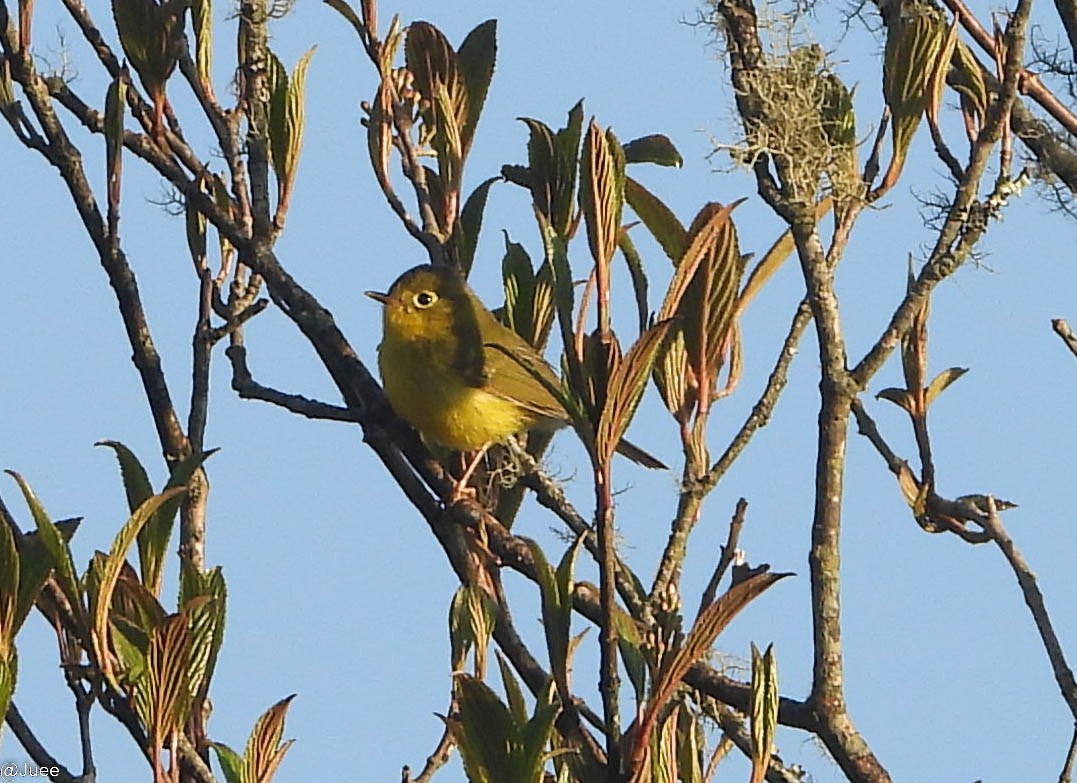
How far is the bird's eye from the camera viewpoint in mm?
6438

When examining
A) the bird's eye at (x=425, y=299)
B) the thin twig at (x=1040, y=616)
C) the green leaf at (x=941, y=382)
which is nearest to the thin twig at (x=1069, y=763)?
the thin twig at (x=1040, y=616)

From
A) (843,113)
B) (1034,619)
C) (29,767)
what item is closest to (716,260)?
(843,113)

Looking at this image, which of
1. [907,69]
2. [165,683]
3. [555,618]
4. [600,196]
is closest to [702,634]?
[555,618]

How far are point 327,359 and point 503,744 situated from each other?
154 centimetres

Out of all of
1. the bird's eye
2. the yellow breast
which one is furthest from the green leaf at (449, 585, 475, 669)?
the bird's eye

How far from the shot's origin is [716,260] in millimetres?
2311

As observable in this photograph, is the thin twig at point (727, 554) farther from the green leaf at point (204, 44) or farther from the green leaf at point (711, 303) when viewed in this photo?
the green leaf at point (204, 44)

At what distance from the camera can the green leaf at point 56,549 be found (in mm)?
1983

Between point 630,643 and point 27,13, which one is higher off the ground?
point 27,13

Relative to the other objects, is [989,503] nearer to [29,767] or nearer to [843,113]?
[843,113]

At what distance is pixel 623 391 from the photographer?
1.66 metres

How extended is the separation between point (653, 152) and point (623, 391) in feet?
3.49

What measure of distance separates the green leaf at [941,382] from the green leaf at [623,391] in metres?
1.24

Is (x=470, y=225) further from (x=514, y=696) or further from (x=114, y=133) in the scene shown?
(x=514, y=696)
